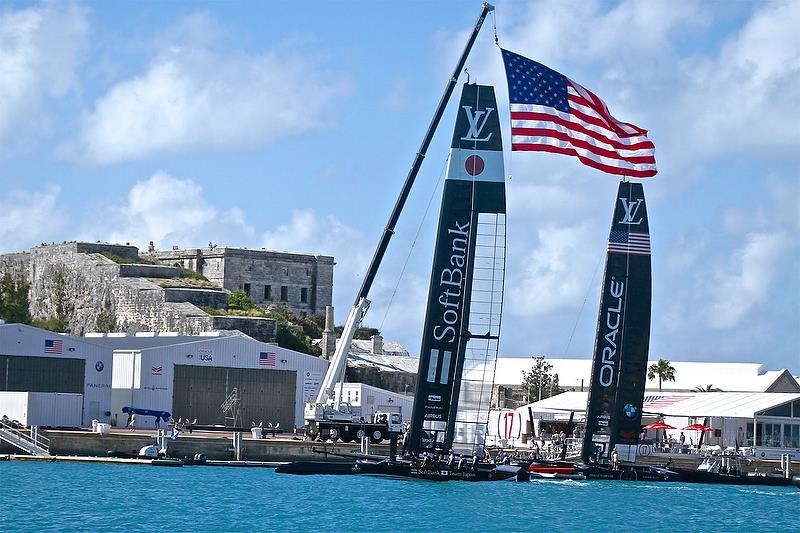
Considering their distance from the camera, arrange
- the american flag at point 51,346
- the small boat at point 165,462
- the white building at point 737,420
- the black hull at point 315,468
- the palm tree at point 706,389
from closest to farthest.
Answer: the black hull at point 315,468 < the small boat at point 165,462 < the american flag at point 51,346 < the white building at point 737,420 < the palm tree at point 706,389

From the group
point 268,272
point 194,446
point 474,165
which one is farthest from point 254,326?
point 474,165

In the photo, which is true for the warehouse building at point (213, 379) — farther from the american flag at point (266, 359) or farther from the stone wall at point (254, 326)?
the stone wall at point (254, 326)

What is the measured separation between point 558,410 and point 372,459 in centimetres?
2817

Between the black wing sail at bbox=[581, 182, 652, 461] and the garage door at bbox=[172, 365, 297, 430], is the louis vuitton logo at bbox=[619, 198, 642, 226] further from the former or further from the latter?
the garage door at bbox=[172, 365, 297, 430]

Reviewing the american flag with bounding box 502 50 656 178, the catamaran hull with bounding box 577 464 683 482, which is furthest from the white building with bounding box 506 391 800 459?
the american flag with bounding box 502 50 656 178

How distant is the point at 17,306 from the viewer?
104875mm

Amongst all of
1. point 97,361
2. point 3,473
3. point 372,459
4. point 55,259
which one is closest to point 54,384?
point 97,361

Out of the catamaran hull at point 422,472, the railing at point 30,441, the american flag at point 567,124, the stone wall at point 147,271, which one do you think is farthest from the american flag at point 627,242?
the stone wall at point 147,271

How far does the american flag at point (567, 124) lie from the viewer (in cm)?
4831

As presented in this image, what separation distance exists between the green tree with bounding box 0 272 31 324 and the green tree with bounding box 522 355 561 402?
105 ft

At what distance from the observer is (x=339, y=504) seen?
153 ft

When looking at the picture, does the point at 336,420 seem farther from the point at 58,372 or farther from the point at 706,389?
the point at 706,389

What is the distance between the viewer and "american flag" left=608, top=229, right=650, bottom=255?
59.3 meters

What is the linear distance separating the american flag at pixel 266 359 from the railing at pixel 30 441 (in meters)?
14.8
